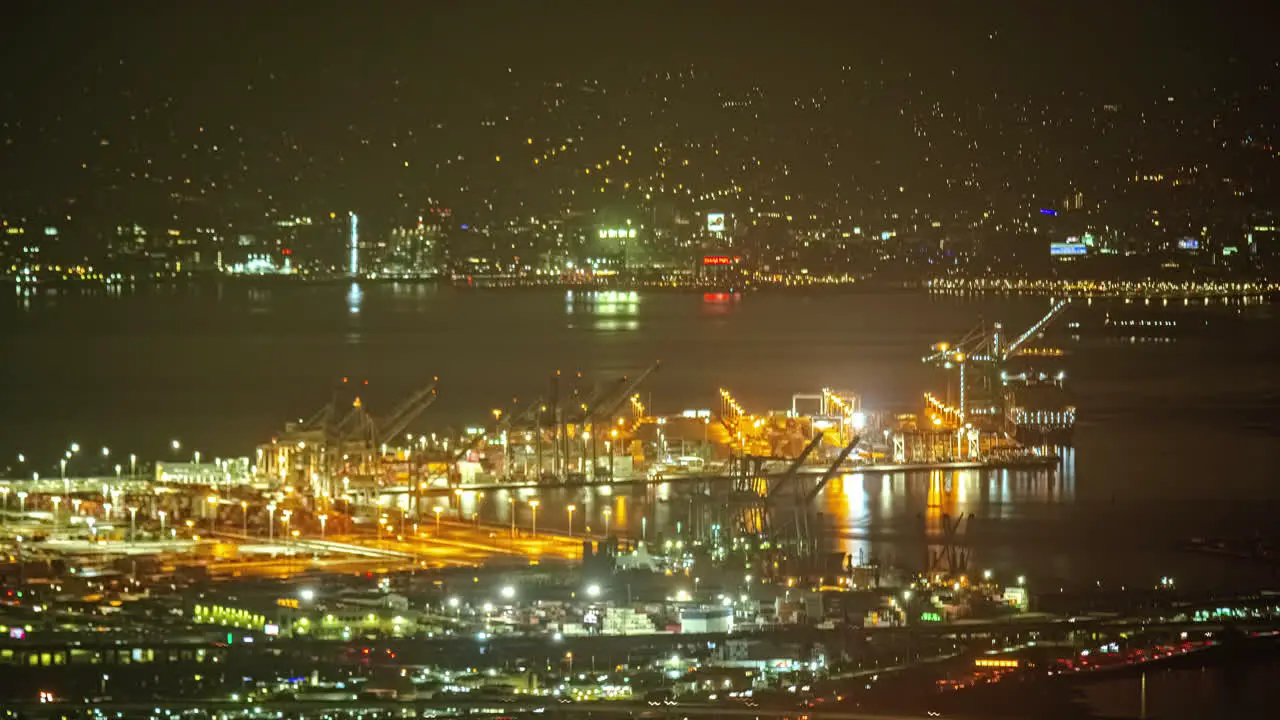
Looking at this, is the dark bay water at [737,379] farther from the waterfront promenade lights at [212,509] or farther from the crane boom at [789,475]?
the waterfront promenade lights at [212,509]

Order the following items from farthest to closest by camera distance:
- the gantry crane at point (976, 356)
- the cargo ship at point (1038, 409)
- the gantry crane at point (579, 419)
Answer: the gantry crane at point (976, 356) < the cargo ship at point (1038, 409) < the gantry crane at point (579, 419)

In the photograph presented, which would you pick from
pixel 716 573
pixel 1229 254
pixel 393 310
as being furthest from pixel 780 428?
pixel 1229 254

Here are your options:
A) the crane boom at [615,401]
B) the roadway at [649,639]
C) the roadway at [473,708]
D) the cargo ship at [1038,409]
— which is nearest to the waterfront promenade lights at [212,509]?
the roadway at [649,639]

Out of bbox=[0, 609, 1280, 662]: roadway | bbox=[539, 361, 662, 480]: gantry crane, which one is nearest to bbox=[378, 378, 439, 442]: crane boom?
bbox=[539, 361, 662, 480]: gantry crane

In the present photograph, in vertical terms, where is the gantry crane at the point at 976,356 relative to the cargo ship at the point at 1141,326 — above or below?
below

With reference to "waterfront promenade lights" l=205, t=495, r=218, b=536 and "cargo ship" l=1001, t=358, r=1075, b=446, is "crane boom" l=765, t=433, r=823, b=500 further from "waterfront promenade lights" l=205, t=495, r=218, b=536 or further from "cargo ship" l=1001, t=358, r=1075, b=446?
"cargo ship" l=1001, t=358, r=1075, b=446

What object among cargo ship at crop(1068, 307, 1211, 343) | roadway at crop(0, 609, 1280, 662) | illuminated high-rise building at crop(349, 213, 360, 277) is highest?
illuminated high-rise building at crop(349, 213, 360, 277)

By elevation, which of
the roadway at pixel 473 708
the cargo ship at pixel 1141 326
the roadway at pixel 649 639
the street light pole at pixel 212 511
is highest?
the cargo ship at pixel 1141 326

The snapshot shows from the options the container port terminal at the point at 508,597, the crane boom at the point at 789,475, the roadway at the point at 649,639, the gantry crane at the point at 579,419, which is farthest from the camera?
the gantry crane at the point at 579,419

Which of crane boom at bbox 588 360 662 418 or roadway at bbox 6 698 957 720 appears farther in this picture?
crane boom at bbox 588 360 662 418
